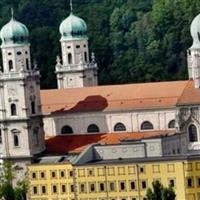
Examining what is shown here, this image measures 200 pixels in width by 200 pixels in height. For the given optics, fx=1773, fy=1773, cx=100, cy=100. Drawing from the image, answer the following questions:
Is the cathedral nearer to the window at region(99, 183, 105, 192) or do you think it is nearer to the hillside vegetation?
the window at region(99, 183, 105, 192)

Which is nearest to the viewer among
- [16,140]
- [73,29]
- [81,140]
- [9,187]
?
[9,187]

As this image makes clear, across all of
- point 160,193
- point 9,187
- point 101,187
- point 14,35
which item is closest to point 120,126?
point 14,35

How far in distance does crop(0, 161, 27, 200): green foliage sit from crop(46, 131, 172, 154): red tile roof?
3004 mm

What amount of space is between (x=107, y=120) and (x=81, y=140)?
93.5 inches

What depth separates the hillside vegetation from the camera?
14825 centimetres

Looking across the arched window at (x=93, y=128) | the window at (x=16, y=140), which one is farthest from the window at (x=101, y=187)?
the arched window at (x=93, y=128)

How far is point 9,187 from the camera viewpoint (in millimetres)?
102625

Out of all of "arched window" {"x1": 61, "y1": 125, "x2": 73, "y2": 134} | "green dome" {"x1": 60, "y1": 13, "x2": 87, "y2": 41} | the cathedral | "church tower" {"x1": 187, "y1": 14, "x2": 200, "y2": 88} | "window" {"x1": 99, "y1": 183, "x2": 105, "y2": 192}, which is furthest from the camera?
"green dome" {"x1": 60, "y1": 13, "x2": 87, "y2": 41}

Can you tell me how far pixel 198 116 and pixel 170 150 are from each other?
11.5 feet

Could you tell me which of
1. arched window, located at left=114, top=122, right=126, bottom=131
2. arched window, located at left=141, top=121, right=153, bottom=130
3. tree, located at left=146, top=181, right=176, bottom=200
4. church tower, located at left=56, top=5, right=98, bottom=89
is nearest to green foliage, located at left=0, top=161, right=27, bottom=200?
arched window, located at left=114, top=122, right=126, bottom=131

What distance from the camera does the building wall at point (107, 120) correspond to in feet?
359

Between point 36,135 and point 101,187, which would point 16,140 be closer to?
point 36,135

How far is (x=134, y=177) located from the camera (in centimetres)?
10144

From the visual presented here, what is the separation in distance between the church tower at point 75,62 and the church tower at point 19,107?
503 inches
